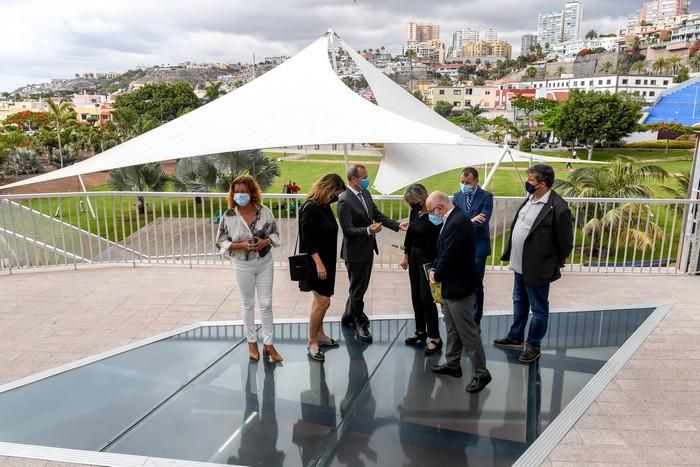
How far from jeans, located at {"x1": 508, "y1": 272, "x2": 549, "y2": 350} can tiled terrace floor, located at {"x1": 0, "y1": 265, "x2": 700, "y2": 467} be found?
68 centimetres

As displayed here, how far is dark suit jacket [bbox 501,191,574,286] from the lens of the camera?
167 inches

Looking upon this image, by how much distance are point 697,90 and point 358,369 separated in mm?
61535

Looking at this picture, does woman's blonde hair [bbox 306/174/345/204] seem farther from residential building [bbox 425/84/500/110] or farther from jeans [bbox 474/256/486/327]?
residential building [bbox 425/84/500/110]

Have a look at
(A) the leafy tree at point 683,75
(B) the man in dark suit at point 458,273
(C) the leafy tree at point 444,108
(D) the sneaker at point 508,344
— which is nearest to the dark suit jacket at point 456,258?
(B) the man in dark suit at point 458,273

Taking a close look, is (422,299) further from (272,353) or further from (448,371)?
(272,353)

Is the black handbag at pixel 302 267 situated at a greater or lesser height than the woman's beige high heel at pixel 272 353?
greater

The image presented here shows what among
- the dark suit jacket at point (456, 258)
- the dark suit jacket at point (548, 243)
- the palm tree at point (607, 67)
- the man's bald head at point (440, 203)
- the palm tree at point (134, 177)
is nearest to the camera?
the dark suit jacket at point (456, 258)

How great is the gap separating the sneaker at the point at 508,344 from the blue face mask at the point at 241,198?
8.71 feet

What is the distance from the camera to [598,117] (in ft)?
186

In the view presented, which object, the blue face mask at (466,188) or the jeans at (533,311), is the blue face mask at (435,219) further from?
the jeans at (533,311)

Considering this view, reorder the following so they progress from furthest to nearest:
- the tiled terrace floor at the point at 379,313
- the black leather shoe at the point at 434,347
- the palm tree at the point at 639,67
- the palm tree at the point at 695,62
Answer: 1. the palm tree at the point at 639,67
2. the palm tree at the point at 695,62
3. the black leather shoe at the point at 434,347
4. the tiled terrace floor at the point at 379,313

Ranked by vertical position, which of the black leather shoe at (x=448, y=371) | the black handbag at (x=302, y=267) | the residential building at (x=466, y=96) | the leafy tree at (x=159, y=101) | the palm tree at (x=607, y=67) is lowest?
the black leather shoe at (x=448, y=371)

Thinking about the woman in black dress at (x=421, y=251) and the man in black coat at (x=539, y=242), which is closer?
the man in black coat at (x=539, y=242)

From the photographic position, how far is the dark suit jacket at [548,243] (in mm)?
4230
